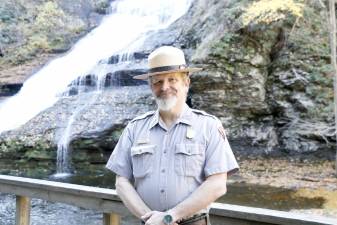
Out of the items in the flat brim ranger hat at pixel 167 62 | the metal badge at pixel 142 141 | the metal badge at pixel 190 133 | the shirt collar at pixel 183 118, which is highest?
the flat brim ranger hat at pixel 167 62

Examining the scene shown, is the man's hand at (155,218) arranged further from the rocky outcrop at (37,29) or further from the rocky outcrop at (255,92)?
the rocky outcrop at (37,29)

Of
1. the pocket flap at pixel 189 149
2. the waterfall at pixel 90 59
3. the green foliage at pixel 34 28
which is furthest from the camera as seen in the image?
the green foliage at pixel 34 28

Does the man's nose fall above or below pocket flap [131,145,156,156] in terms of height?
above

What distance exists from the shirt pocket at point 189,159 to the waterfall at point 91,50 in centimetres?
→ 1333

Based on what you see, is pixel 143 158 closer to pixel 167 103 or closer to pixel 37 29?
pixel 167 103

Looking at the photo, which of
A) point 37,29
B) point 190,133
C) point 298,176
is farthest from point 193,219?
point 37,29

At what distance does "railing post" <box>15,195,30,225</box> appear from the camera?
330 cm

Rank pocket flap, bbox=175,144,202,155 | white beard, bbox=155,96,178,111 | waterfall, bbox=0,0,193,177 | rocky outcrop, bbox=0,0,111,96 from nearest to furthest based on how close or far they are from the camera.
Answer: pocket flap, bbox=175,144,202,155 < white beard, bbox=155,96,178,111 < waterfall, bbox=0,0,193,177 < rocky outcrop, bbox=0,0,111,96

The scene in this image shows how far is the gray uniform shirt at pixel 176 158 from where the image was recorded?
203 centimetres

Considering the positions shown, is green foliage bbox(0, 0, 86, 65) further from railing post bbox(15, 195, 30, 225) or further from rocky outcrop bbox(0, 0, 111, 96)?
railing post bbox(15, 195, 30, 225)

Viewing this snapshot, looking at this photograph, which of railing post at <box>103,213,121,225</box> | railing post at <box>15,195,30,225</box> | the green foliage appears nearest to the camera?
railing post at <box>103,213,121,225</box>

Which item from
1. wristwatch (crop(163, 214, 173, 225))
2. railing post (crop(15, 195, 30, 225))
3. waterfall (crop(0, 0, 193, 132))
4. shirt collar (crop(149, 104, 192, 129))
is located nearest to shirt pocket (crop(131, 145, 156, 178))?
shirt collar (crop(149, 104, 192, 129))

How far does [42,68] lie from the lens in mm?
18797

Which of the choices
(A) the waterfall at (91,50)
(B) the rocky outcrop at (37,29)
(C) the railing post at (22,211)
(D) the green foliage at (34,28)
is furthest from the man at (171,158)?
(D) the green foliage at (34,28)
